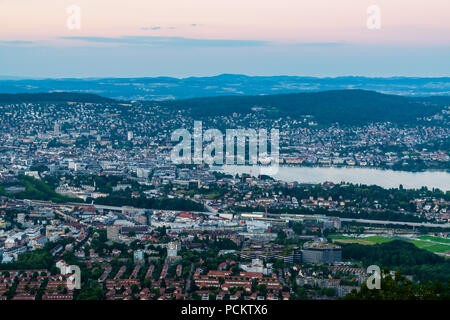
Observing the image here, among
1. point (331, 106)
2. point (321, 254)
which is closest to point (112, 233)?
point (321, 254)

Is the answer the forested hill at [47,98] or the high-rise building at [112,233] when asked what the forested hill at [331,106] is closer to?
the forested hill at [47,98]

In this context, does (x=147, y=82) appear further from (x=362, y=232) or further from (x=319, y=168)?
(x=362, y=232)

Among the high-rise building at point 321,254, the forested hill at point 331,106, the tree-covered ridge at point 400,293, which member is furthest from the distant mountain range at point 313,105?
the tree-covered ridge at point 400,293

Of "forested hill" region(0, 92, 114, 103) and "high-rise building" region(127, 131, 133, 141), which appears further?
"forested hill" region(0, 92, 114, 103)

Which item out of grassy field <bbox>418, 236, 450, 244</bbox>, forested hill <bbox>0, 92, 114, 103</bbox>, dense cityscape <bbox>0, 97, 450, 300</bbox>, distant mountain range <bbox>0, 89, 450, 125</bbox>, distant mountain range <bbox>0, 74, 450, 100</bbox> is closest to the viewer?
dense cityscape <bbox>0, 97, 450, 300</bbox>

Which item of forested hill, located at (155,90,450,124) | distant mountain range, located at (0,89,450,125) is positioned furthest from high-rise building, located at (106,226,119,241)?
forested hill, located at (155,90,450,124)

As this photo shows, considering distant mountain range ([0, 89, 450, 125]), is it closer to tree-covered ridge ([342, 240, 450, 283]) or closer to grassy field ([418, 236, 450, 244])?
grassy field ([418, 236, 450, 244])

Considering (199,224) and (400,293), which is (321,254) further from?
(400,293)
